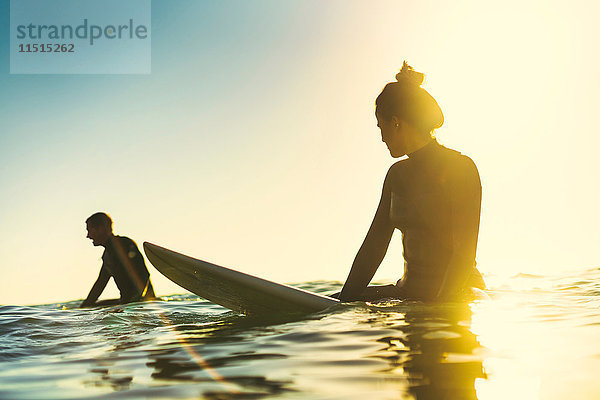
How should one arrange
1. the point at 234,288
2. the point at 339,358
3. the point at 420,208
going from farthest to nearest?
1. the point at 234,288
2. the point at 420,208
3. the point at 339,358

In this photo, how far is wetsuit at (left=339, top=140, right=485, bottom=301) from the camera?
3.76 m

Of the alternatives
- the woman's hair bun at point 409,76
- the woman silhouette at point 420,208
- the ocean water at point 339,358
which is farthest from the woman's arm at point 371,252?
the woman's hair bun at point 409,76

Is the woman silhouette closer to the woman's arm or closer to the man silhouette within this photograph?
the woman's arm

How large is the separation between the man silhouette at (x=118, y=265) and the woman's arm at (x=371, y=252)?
17.0ft

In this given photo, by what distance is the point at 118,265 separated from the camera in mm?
8906

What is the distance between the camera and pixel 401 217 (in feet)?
13.1

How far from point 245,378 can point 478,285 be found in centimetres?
239

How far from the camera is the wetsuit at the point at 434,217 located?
3.76 metres

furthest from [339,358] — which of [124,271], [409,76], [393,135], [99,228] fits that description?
[99,228]

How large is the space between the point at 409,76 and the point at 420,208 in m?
0.95

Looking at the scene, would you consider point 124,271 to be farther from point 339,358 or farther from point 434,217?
point 339,358

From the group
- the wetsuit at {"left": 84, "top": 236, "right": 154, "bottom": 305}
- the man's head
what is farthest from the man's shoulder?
the man's head

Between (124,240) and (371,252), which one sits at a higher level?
(124,240)

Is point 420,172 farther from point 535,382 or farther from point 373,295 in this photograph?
point 535,382
